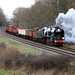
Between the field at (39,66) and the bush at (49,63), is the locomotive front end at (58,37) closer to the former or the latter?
the field at (39,66)

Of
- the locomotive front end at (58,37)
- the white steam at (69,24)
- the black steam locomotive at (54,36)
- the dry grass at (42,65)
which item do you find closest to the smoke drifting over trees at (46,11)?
the white steam at (69,24)

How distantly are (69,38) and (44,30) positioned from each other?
24.4ft

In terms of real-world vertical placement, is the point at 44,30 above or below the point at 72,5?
below

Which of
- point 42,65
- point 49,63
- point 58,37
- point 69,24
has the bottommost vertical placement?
point 42,65

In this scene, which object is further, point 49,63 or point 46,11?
point 46,11

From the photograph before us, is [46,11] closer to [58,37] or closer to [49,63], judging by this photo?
[58,37]

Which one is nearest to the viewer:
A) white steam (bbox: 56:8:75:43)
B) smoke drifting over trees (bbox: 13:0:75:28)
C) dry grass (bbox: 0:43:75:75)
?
dry grass (bbox: 0:43:75:75)

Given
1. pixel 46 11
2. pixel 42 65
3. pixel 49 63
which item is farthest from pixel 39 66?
pixel 46 11

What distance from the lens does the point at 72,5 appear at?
36250mm

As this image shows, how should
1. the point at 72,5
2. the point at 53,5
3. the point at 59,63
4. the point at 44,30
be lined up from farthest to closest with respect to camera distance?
the point at 53,5
the point at 72,5
the point at 44,30
the point at 59,63

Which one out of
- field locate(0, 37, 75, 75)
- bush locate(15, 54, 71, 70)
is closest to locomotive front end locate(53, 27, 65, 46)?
field locate(0, 37, 75, 75)

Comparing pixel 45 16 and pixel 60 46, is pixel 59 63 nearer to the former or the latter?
pixel 60 46

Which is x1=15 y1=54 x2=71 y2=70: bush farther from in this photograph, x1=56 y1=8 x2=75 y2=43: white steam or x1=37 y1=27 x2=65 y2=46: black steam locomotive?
x1=56 y1=8 x2=75 y2=43: white steam

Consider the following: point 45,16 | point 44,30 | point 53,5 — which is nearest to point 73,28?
point 44,30
